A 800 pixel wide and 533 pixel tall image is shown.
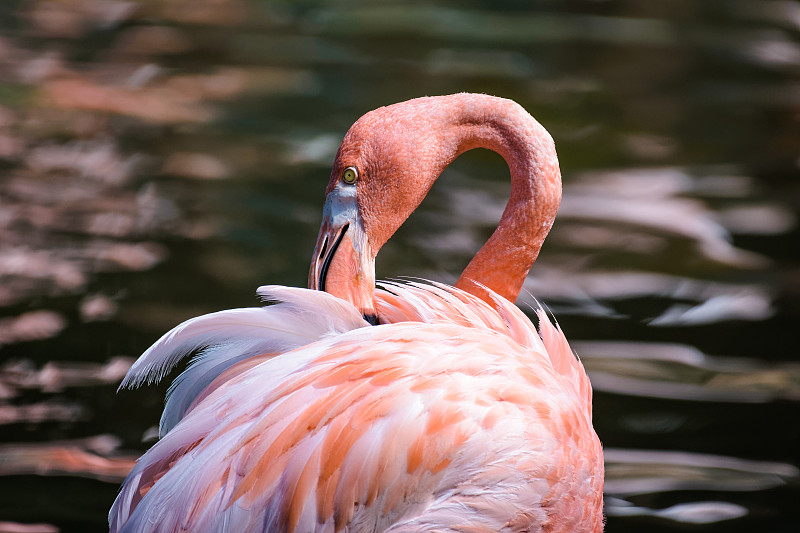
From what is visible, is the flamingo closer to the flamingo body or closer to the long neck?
the flamingo body

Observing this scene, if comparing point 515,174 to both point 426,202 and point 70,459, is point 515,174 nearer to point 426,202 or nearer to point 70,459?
point 70,459

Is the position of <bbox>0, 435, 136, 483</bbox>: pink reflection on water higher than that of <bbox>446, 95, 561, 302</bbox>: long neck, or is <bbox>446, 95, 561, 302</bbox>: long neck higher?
<bbox>446, 95, 561, 302</bbox>: long neck

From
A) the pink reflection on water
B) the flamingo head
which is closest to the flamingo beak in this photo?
the flamingo head

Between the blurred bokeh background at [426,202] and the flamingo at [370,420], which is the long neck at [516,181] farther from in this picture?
the blurred bokeh background at [426,202]

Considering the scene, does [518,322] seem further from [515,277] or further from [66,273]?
[66,273]

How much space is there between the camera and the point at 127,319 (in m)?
3.17

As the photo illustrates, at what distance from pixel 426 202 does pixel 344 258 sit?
2.03 m

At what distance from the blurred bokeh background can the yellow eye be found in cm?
121

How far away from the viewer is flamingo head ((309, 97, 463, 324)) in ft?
6.01

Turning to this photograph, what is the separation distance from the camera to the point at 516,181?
194cm

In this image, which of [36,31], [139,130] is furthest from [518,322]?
[36,31]

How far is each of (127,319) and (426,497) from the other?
2065mm

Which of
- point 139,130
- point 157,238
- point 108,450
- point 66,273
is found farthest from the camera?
point 139,130

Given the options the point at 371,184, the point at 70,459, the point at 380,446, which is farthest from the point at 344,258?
the point at 70,459
